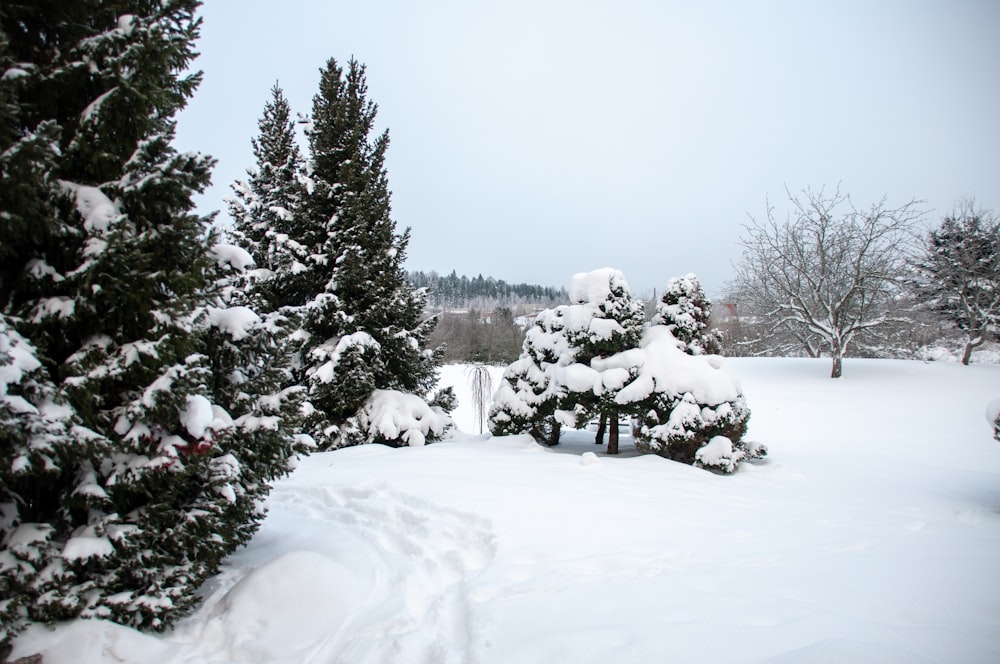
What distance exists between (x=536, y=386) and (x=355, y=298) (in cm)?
475

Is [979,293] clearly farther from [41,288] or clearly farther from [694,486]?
[41,288]

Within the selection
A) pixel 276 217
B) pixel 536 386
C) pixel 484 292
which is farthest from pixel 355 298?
pixel 484 292

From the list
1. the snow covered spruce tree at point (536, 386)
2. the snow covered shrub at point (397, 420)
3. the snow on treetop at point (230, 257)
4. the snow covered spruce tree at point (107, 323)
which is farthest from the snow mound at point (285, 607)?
the snow covered shrub at point (397, 420)

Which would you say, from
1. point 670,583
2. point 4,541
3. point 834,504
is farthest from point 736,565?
point 4,541

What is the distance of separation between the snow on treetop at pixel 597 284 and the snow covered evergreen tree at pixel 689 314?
0.96 metres

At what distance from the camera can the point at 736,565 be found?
12.3 ft

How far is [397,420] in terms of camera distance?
34.9ft

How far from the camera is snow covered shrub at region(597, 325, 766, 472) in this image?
7977mm

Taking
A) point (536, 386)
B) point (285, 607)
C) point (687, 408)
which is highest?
point (536, 386)

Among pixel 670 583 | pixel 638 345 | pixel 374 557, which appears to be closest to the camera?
pixel 670 583

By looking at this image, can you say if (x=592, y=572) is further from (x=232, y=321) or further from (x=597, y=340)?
(x=597, y=340)

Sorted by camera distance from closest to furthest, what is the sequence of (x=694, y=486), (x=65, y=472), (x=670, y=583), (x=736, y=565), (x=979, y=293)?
(x=65, y=472) < (x=670, y=583) < (x=736, y=565) < (x=694, y=486) < (x=979, y=293)

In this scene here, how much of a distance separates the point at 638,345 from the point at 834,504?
3845mm

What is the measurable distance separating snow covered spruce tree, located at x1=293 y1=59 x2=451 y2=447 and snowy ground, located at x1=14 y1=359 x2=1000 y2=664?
9.49 ft
